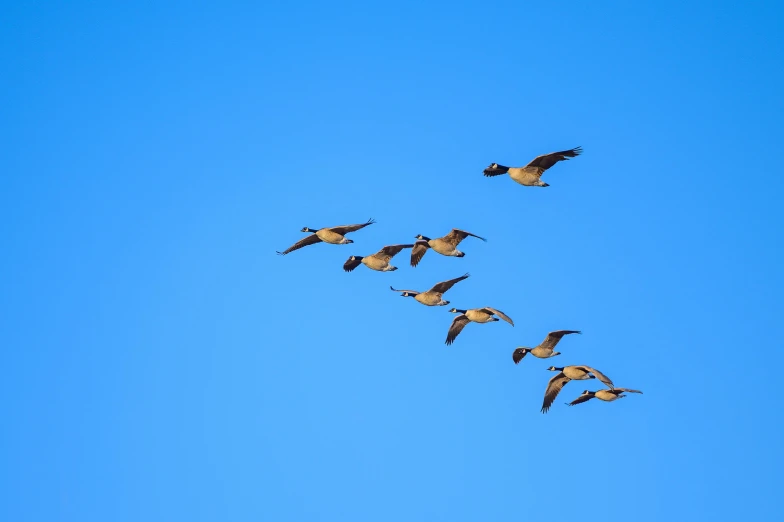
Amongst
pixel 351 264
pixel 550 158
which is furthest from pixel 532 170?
pixel 351 264

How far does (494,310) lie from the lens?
34875mm

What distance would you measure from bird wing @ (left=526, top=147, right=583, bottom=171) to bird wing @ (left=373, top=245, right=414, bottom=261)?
16.7ft

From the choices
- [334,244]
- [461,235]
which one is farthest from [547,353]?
[334,244]

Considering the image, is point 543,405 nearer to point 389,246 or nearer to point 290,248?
point 389,246

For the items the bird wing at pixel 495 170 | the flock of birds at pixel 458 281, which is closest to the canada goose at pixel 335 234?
the flock of birds at pixel 458 281

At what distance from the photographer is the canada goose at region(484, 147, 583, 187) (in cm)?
3238

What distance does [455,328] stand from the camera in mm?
37469

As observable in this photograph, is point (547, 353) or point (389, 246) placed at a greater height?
point (389, 246)

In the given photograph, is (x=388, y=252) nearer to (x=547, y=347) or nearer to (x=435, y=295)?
(x=435, y=295)

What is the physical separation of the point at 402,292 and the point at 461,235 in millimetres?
3457

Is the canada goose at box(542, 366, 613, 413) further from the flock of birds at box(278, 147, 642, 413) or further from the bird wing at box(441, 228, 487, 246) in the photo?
the bird wing at box(441, 228, 487, 246)

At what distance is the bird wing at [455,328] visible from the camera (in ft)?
122

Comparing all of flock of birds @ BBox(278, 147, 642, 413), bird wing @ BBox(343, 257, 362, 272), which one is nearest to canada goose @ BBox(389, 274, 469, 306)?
flock of birds @ BBox(278, 147, 642, 413)

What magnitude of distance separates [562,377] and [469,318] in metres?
3.38
